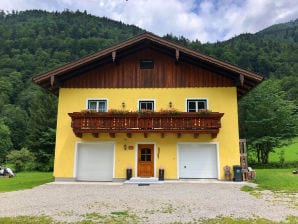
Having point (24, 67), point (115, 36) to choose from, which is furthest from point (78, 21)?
point (24, 67)

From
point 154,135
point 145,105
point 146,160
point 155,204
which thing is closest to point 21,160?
point 146,160

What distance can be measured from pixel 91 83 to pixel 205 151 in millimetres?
7936

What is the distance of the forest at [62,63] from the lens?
102 feet

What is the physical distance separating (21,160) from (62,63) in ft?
86.4

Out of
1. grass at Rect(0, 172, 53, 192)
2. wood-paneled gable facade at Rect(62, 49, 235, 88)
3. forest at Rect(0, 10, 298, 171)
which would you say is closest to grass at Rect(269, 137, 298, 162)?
forest at Rect(0, 10, 298, 171)

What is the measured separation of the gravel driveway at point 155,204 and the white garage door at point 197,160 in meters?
4.01

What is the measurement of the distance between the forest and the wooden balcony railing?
54.2ft

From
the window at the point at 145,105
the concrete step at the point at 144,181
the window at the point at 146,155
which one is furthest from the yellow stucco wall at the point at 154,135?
the concrete step at the point at 144,181

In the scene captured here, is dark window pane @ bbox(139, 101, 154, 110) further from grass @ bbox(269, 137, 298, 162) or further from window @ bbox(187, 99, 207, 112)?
grass @ bbox(269, 137, 298, 162)

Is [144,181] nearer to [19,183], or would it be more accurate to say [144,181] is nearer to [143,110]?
[143,110]

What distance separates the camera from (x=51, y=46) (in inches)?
2490

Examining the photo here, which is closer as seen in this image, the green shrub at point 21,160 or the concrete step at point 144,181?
the concrete step at point 144,181

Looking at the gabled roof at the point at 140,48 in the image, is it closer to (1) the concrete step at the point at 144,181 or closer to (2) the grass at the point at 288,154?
(1) the concrete step at the point at 144,181

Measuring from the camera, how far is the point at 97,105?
57.3 ft
